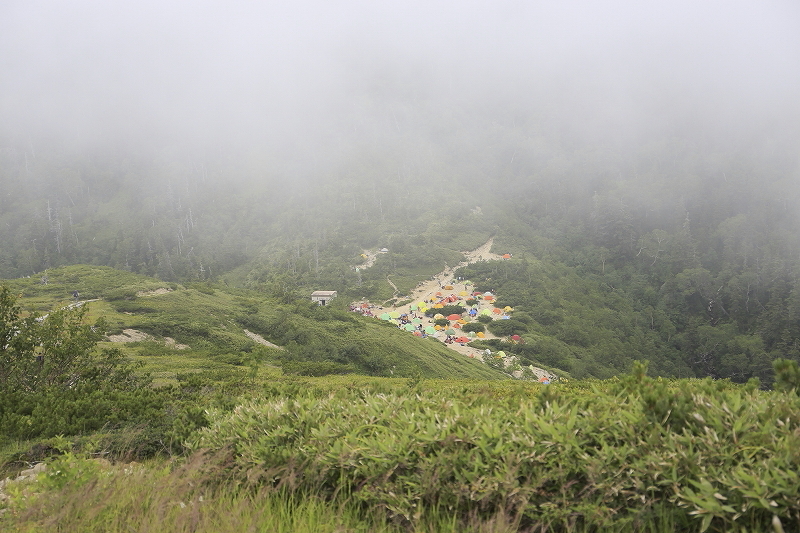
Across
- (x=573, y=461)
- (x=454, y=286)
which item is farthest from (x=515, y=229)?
(x=573, y=461)

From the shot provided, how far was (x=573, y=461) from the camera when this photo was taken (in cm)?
293

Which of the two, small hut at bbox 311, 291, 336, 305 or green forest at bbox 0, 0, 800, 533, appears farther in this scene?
small hut at bbox 311, 291, 336, 305

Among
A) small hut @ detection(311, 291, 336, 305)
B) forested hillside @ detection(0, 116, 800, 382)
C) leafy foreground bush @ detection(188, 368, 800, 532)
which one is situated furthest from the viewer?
forested hillside @ detection(0, 116, 800, 382)

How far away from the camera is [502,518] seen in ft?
8.87

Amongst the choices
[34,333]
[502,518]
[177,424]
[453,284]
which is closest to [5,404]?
[34,333]

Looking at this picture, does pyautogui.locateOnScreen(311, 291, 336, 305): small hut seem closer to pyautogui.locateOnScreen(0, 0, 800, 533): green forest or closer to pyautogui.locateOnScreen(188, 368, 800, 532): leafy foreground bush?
pyautogui.locateOnScreen(0, 0, 800, 533): green forest

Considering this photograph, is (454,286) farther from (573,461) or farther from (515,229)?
(573,461)

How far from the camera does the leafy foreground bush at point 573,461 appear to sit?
8.23 feet

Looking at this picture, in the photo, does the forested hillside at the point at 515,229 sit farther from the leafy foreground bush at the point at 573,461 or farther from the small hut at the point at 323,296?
the leafy foreground bush at the point at 573,461

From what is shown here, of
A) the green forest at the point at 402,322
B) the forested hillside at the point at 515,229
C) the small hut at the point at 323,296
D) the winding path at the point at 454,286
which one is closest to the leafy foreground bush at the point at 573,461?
the green forest at the point at 402,322

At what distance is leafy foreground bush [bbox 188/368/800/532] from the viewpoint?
2.51 meters

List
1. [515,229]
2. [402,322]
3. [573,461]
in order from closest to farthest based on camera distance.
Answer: [573,461] < [402,322] < [515,229]

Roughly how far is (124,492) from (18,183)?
18011 cm

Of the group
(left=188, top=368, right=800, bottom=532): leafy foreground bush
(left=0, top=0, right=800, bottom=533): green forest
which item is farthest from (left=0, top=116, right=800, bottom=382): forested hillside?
(left=188, top=368, right=800, bottom=532): leafy foreground bush
